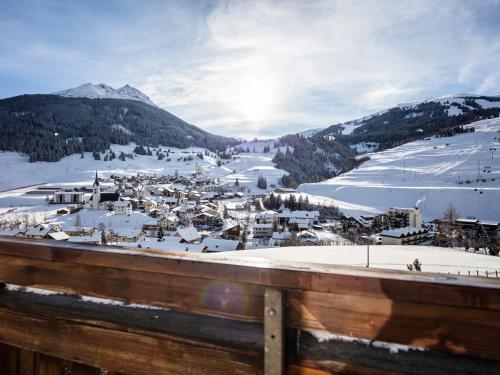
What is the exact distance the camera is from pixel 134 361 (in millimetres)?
1073

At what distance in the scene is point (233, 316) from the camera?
97 centimetres

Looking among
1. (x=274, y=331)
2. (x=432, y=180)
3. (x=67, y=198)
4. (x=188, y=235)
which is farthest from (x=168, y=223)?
(x=432, y=180)

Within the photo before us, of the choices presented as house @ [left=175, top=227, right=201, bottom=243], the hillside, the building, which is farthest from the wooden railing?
the hillside

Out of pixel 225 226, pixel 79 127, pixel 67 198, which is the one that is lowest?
pixel 225 226

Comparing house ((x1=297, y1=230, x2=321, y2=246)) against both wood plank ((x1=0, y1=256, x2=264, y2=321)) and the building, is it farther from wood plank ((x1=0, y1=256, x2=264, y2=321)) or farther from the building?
wood plank ((x1=0, y1=256, x2=264, y2=321))

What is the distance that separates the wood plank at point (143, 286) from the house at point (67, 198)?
5750 centimetres

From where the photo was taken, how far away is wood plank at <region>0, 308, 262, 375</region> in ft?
3.12

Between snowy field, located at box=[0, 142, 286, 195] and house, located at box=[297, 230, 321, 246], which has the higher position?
snowy field, located at box=[0, 142, 286, 195]

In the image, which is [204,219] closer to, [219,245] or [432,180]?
[219,245]

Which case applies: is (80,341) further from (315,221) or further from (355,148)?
(355,148)

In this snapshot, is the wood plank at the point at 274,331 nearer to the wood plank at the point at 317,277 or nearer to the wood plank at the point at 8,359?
the wood plank at the point at 317,277

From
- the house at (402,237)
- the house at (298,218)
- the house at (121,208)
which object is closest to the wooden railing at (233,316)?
the house at (402,237)

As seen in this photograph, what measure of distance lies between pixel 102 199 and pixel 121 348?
48971 mm

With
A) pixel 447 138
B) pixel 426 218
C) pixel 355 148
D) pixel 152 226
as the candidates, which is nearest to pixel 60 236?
pixel 152 226
